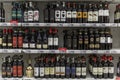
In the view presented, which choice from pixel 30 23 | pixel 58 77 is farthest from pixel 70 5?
pixel 58 77

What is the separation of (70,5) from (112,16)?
837mm

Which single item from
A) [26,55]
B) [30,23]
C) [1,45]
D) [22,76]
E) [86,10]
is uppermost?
[86,10]

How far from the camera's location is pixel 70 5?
2.91 meters

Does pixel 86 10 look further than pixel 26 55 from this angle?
No

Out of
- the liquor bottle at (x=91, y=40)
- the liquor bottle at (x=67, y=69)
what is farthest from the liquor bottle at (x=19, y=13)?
the liquor bottle at (x=91, y=40)

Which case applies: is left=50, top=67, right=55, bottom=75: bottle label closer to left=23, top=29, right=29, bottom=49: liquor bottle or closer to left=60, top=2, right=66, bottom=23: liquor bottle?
left=23, top=29, right=29, bottom=49: liquor bottle

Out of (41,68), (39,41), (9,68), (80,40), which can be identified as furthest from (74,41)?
(9,68)

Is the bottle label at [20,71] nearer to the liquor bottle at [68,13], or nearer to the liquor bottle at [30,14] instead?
the liquor bottle at [30,14]

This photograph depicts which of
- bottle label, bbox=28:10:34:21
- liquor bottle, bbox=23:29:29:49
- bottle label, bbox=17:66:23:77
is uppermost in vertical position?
bottle label, bbox=28:10:34:21

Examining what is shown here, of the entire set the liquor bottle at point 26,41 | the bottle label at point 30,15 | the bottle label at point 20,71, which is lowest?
the bottle label at point 20,71

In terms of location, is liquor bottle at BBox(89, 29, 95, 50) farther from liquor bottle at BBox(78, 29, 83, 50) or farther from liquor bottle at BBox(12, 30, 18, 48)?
liquor bottle at BBox(12, 30, 18, 48)

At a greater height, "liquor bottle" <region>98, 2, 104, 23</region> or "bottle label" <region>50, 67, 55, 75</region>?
"liquor bottle" <region>98, 2, 104, 23</region>

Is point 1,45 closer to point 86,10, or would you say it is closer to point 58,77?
point 58,77

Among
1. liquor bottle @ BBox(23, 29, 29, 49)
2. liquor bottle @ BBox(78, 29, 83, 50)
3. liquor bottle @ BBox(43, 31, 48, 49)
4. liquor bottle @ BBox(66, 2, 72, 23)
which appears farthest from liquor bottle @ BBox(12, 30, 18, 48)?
liquor bottle @ BBox(78, 29, 83, 50)
